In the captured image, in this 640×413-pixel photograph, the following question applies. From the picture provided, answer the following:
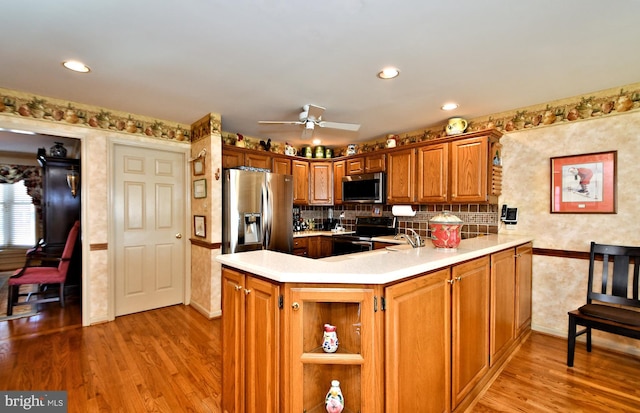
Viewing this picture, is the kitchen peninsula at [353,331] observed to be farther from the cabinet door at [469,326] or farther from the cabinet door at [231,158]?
the cabinet door at [231,158]

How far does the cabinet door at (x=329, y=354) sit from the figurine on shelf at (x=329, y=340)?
0.03 metres

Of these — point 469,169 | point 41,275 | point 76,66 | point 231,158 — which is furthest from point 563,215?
point 41,275

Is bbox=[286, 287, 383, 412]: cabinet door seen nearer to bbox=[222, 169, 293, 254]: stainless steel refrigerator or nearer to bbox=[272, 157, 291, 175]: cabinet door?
bbox=[222, 169, 293, 254]: stainless steel refrigerator

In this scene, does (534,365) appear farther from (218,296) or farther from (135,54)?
(135,54)

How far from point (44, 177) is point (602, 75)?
6.60 m

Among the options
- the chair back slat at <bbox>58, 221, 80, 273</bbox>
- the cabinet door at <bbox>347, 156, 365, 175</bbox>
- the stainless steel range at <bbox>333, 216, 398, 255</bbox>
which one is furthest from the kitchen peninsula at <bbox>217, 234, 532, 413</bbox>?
the chair back slat at <bbox>58, 221, 80, 273</bbox>

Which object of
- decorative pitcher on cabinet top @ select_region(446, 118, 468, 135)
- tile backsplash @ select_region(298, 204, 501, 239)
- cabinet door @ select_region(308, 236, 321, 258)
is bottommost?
cabinet door @ select_region(308, 236, 321, 258)

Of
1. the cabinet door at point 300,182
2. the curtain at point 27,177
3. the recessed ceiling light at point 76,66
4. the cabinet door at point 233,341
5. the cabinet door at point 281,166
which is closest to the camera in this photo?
the cabinet door at point 233,341

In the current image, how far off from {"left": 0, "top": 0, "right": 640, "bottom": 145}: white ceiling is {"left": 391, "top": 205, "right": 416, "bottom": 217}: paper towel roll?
4.67 feet

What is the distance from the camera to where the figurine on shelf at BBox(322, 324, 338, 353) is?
1.40m

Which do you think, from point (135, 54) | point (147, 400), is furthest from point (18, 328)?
point (135, 54)

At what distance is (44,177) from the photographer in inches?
165

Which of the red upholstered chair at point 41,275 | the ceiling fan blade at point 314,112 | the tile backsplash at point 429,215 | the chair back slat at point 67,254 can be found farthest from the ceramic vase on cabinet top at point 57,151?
the ceiling fan blade at point 314,112

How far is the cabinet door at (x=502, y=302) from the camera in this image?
7.38 ft
